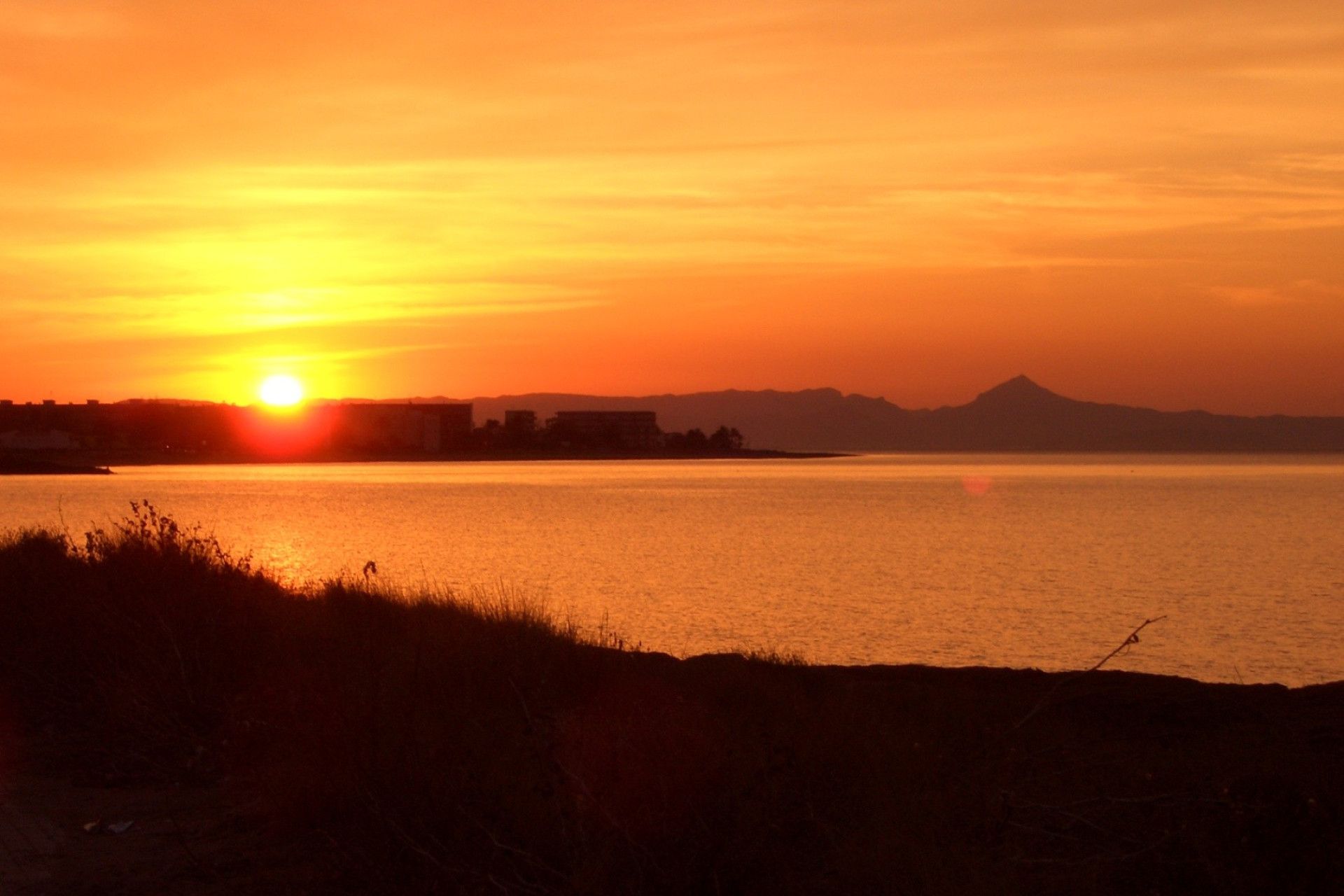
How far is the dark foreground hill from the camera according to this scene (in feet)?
20.3

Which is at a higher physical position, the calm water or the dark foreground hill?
the dark foreground hill

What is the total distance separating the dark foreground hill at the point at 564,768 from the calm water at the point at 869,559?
32.7ft

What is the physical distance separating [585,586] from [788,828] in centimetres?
2580

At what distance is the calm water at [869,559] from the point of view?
23.7 metres

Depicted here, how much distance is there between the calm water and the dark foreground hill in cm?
996

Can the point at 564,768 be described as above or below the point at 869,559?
above

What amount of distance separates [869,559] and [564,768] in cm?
3653

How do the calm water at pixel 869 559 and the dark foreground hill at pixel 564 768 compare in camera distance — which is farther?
the calm water at pixel 869 559

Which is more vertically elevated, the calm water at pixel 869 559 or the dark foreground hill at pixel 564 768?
the dark foreground hill at pixel 564 768

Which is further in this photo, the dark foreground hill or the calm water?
the calm water

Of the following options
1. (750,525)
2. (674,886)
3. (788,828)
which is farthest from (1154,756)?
(750,525)

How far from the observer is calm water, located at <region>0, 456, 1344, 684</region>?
2373 cm

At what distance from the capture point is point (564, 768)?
6.52 metres

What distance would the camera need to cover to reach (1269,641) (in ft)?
78.2
